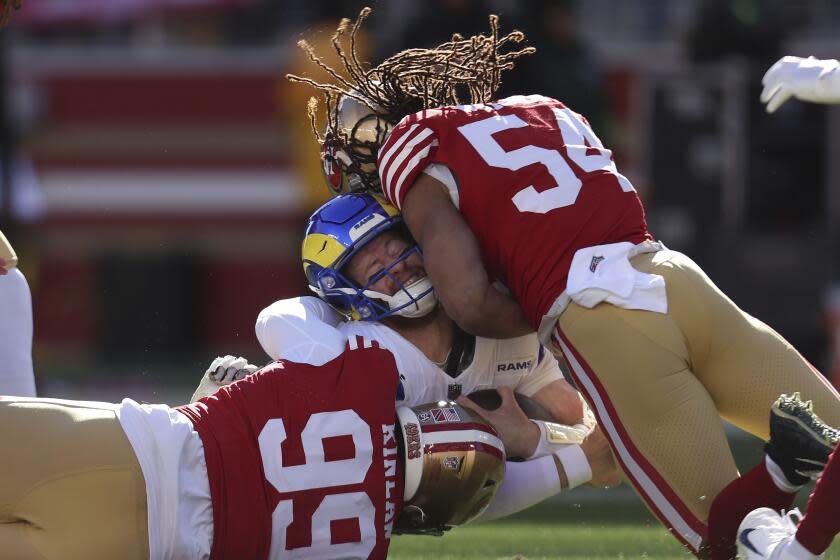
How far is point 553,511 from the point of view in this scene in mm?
5723

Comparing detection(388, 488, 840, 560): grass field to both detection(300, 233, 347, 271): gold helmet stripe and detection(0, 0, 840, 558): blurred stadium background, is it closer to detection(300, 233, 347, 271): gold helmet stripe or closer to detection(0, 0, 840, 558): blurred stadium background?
detection(300, 233, 347, 271): gold helmet stripe

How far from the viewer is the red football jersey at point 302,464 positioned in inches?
132

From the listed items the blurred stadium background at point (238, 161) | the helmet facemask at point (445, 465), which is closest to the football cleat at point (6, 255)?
the helmet facemask at point (445, 465)

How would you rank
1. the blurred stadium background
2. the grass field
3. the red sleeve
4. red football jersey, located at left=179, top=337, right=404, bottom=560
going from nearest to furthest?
red football jersey, located at left=179, top=337, right=404, bottom=560 < the red sleeve < the grass field < the blurred stadium background

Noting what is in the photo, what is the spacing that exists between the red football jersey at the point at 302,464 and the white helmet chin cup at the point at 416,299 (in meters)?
0.36

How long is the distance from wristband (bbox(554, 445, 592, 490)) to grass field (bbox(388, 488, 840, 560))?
27cm

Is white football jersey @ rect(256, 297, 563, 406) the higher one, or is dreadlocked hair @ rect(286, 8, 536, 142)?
dreadlocked hair @ rect(286, 8, 536, 142)

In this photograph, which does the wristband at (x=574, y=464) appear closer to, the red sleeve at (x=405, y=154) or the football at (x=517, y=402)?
the football at (x=517, y=402)

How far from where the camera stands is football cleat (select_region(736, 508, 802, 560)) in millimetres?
3062

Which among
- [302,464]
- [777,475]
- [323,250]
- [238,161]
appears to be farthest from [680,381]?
[238,161]

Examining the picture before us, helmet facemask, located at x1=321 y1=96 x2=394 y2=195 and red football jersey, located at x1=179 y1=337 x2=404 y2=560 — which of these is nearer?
red football jersey, located at x1=179 y1=337 x2=404 y2=560

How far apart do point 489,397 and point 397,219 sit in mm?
510

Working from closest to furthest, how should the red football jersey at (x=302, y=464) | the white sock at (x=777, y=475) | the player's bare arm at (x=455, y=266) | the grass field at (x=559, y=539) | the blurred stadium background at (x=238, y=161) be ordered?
the white sock at (x=777, y=475)
the red football jersey at (x=302, y=464)
the player's bare arm at (x=455, y=266)
the grass field at (x=559, y=539)
the blurred stadium background at (x=238, y=161)

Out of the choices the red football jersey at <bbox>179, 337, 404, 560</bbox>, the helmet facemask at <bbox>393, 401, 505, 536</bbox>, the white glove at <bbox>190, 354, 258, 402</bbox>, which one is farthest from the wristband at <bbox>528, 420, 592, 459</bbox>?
the white glove at <bbox>190, 354, 258, 402</bbox>
